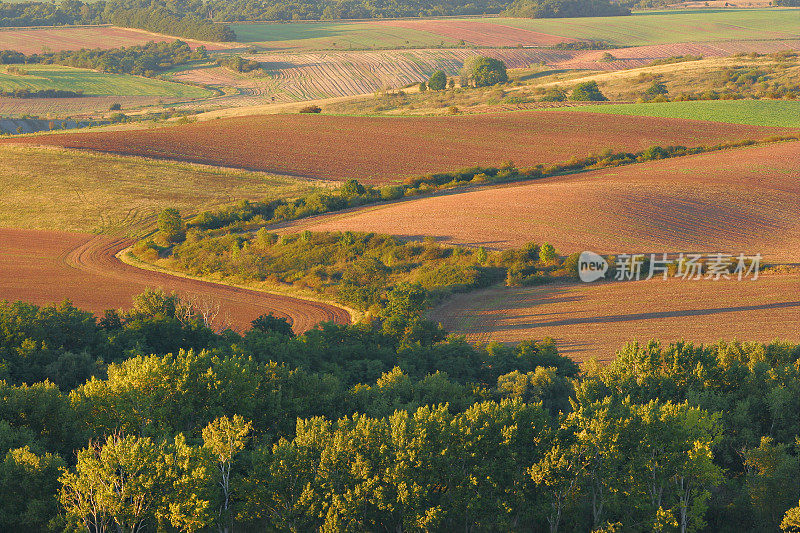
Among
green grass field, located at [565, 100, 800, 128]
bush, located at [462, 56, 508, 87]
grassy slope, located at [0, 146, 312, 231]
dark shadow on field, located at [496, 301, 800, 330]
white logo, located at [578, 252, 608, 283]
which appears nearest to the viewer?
dark shadow on field, located at [496, 301, 800, 330]

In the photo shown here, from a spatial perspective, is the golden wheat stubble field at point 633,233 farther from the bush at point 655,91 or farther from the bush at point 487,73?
the bush at point 487,73

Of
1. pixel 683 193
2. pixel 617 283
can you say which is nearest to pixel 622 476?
pixel 617 283

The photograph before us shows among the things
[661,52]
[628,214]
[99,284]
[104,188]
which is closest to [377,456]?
[99,284]

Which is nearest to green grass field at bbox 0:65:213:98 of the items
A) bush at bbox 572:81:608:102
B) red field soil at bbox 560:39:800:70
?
bush at bbox 572:81:608:102

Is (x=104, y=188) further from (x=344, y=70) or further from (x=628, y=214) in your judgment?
(x=344, y=70)

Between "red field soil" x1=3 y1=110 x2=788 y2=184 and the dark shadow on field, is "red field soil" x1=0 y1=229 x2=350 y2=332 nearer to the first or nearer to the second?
the dark shadow on field

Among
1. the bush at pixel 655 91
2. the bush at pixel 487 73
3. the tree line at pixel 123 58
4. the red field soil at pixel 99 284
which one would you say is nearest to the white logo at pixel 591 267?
the red field soil at pixel 99 284
